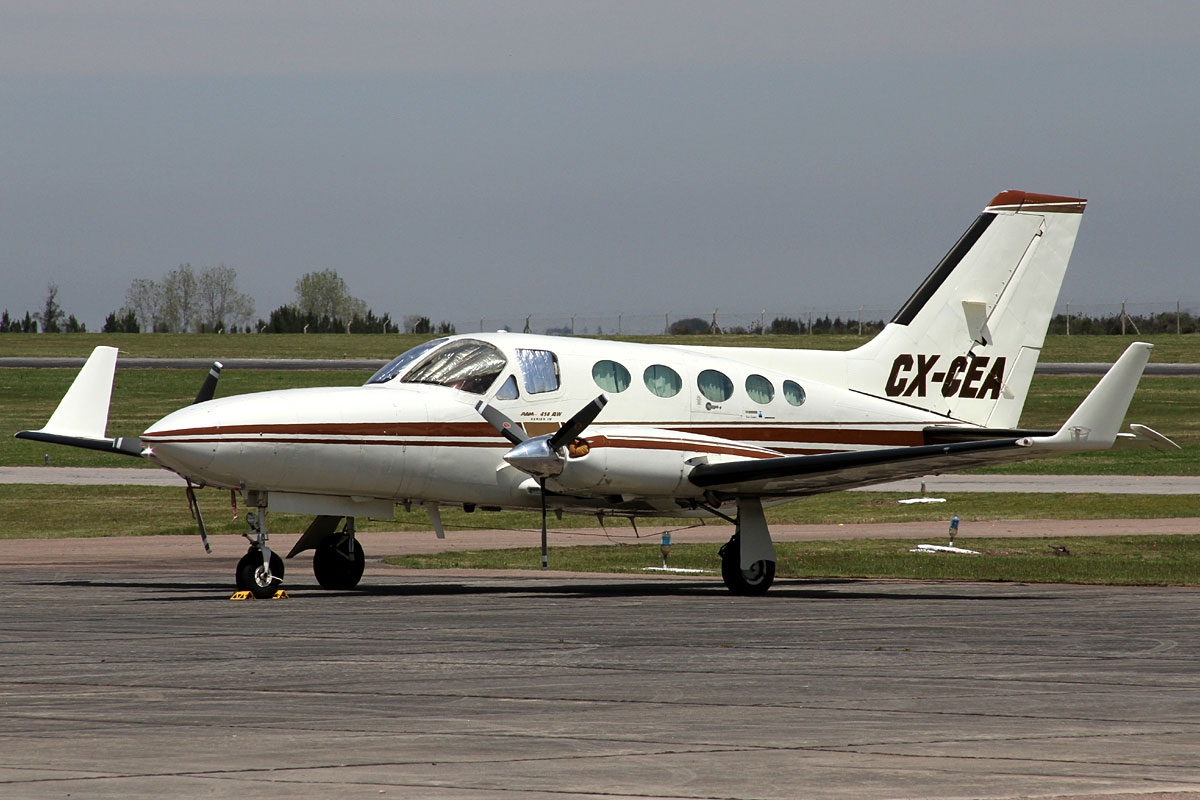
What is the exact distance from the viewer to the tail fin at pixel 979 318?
22.9m

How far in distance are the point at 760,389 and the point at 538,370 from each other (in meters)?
3.44

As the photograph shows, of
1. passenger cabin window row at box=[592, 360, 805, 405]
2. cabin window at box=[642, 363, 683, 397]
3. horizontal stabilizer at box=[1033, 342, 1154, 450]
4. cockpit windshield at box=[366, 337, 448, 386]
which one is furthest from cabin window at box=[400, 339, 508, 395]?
horizontal stabilizer at box=[1033, 342, 1154, 450]

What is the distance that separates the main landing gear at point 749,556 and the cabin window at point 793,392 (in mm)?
1748

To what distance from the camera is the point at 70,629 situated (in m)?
14.9

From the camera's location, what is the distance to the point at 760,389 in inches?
834

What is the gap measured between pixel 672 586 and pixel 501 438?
4.44 metres

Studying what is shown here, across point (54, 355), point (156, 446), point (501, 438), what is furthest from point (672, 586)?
point (54, 355)

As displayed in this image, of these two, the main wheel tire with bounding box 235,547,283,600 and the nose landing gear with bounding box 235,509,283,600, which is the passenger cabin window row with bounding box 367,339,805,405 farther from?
the main wheel tire with bounding box 235,547,283,600

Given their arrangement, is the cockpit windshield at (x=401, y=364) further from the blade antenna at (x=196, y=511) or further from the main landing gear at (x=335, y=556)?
the blade antenna at (x=196, y=511)

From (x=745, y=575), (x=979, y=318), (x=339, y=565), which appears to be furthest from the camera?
(x=979, y=318)

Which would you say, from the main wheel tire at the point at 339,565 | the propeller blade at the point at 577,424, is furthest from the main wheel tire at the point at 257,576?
the propeller blade at the point at 577,424

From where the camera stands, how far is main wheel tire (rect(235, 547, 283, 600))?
18.3m

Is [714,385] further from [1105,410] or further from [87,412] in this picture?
[87,412]

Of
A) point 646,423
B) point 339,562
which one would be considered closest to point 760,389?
point 646,423
